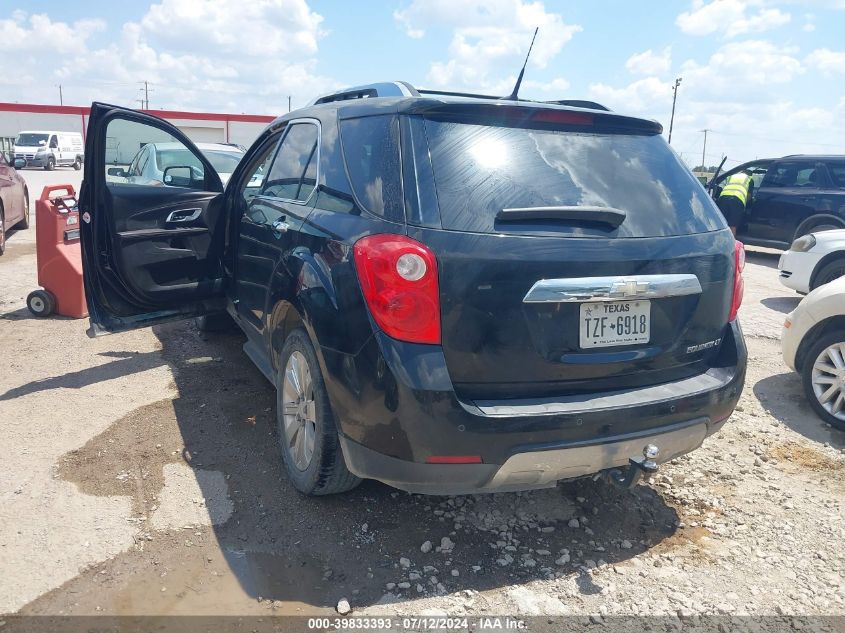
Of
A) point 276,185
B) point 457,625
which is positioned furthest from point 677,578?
point 276,185

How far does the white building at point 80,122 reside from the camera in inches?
1663

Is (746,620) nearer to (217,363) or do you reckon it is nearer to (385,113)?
(385,113)

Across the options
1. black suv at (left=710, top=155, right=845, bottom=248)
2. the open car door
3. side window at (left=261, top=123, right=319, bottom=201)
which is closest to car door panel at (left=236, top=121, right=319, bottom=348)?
side window at (left=261, top=123, right=319, bottom=201)

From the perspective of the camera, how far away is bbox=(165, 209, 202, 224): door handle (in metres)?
4.57

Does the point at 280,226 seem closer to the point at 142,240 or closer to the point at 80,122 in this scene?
the point at 142,240

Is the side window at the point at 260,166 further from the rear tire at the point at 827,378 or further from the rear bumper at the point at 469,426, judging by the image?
the rear tire at the point at 827,378

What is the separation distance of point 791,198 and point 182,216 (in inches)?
422

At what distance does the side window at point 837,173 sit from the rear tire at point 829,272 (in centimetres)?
448

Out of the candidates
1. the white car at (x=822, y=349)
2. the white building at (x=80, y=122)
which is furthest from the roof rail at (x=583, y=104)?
the white building at (x=80, y=122)

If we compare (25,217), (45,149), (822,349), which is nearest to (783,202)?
(822,349)

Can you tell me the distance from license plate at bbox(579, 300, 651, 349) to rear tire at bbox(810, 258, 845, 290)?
20.1 feet

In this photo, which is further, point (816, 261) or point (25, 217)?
point (25, 217)

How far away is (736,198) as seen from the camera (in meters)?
11.9

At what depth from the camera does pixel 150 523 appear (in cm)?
310
